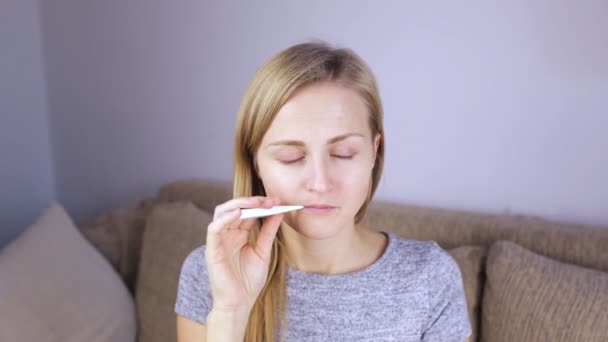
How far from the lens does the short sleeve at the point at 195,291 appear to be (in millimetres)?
943

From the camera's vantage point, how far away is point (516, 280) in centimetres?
109

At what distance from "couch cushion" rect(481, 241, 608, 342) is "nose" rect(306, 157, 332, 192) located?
52cm

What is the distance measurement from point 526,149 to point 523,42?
0.83 feet

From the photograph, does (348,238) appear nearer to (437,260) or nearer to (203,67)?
(437,260)

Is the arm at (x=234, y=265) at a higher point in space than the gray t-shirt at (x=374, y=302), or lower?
higher

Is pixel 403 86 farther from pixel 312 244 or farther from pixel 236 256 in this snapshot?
pixel 236 256

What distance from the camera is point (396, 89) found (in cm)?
145

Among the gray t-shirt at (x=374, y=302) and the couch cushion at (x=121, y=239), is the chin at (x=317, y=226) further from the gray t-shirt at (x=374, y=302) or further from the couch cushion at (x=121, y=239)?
the couch cushion at (x=121, y=239)

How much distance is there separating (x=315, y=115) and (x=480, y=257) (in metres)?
0.60

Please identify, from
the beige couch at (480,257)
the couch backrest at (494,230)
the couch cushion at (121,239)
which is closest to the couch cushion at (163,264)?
the beige couch at (480,257)

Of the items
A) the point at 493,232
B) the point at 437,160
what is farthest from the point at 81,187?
the point at 493,232

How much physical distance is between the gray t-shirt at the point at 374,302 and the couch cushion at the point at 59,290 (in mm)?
440

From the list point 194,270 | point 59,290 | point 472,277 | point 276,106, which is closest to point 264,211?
point 276,106

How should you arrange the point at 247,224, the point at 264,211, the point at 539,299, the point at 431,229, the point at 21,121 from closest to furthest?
the point at 264,211 < the point at 247,224 < the point at 539,299 < the point at 431,229 < the point at 21,121
